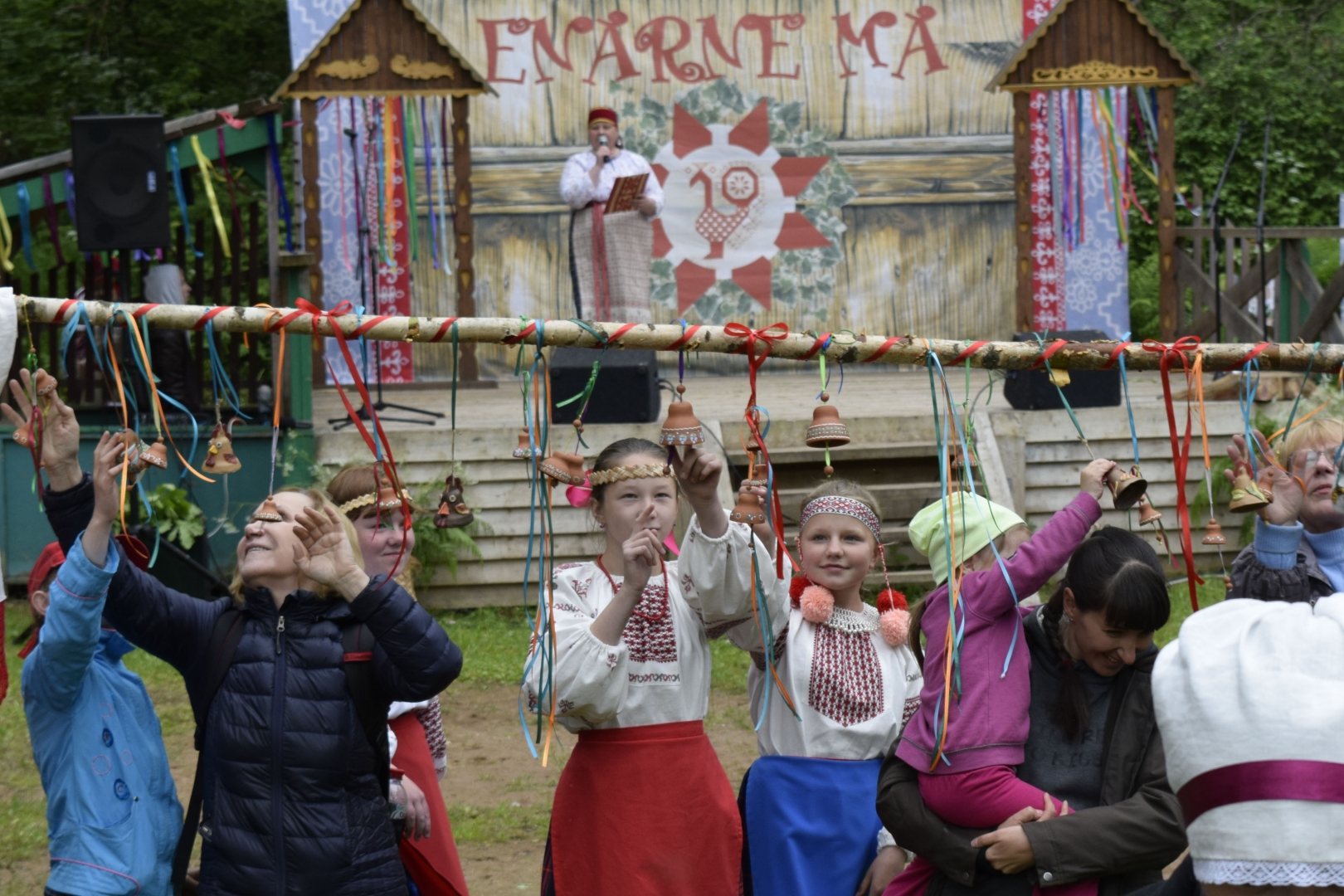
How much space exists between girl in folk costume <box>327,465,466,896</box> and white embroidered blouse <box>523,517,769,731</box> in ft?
1.24

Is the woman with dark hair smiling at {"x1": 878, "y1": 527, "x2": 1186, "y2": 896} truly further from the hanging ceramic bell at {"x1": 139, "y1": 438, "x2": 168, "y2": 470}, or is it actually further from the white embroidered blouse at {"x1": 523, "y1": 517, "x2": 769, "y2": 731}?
the hanging ceramic bell at {"x1": 139, "y1": 438, "x2": 168, "y2": 470}

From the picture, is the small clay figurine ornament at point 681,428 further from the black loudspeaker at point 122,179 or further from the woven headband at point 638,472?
the black loudspeaker at point 122,179

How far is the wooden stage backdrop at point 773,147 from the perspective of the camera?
1016 cm

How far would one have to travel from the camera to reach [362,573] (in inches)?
104

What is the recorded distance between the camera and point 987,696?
2457mm

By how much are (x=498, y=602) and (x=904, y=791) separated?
4733 millimetres

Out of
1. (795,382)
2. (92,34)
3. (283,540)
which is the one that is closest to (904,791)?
(283,540)

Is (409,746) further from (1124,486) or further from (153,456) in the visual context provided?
(1124,486)

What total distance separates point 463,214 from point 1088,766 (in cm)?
771

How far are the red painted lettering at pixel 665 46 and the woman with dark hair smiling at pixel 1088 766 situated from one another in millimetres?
8261

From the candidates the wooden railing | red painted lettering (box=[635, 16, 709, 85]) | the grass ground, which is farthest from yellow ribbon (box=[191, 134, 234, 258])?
red painted lettering (box=[635, 16, 709, 85])

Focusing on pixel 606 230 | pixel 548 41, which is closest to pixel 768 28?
pixel 548 41

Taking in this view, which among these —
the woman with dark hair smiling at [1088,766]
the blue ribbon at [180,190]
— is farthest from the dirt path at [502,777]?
the blue ribbon at [180,190]

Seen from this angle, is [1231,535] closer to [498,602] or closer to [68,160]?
[498,602]
